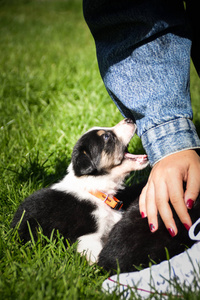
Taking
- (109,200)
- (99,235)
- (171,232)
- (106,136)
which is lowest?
(99,235)

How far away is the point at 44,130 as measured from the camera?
4.51m

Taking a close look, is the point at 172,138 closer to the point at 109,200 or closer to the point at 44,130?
the point at 109,200

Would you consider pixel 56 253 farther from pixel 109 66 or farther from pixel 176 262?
pixel 109 66

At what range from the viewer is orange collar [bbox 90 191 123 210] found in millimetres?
2803

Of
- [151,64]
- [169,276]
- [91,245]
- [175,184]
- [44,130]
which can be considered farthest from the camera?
[44,130]

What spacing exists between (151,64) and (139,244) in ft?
3.57

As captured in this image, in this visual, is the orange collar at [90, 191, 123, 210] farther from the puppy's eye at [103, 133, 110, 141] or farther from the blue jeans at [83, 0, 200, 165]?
the blue jeans at [83, 0, 200, 165]

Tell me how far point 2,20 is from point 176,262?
11831 millimetres

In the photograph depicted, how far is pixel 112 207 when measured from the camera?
2.82 metres

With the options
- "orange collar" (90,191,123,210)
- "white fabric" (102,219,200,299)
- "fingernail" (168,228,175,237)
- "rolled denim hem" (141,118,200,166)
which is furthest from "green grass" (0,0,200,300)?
"rolled denim hem" (141,118,200,166)

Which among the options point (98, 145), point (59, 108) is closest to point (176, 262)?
point (98, 145)

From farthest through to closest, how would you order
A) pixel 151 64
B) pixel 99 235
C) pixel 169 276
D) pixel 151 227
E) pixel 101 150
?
pixel 101 150
pixel 99 235
pixel 151 64
pixel 151 227
pixel 169 276

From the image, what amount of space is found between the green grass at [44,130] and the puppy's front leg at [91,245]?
14 cm

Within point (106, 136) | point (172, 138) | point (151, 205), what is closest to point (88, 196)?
point (106, 136)
